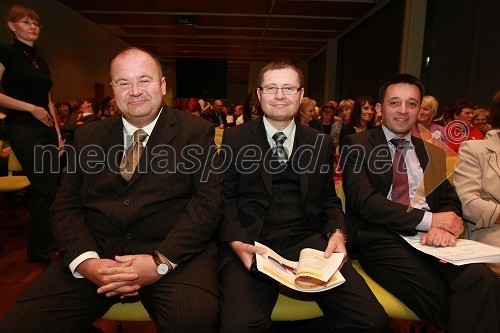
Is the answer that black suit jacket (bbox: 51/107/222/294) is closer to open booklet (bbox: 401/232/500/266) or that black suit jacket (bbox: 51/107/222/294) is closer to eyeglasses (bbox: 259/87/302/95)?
eyeglasses (bbox: 259/87/302/95)

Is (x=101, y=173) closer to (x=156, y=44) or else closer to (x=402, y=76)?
(x=402, y=76)

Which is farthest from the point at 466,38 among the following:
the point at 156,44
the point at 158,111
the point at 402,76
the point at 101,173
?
the point at 156,44

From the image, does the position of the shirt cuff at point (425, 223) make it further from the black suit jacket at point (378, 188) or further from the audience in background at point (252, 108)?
the audience in background at point (252, 108)

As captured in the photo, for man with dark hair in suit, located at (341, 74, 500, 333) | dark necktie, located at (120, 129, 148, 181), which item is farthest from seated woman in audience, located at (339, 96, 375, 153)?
dark necktie, located at (120, 129, 148, 181)

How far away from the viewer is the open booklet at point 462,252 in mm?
1503

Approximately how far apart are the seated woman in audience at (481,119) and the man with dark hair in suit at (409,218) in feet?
9.21

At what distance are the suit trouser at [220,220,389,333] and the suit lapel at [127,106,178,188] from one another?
0.58m

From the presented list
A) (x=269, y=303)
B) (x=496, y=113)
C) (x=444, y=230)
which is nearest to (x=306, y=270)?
(x=269, y=303)

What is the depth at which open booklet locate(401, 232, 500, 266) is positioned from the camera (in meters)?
1.50

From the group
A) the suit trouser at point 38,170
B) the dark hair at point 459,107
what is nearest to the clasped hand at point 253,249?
the suit trouser at point 38,170

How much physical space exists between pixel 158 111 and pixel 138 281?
80cm

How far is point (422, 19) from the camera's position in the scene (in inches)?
241

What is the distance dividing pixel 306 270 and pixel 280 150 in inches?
27.5

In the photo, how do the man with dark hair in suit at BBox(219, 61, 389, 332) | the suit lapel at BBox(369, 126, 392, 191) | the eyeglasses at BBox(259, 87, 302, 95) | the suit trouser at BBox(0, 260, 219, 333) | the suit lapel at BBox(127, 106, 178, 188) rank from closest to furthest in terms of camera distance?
the suit trouser at BBox(0, 260, 219, 333), the suit lapel at BBox(127, 106, 178, 188), the man with dark hair in suit at BBox(219, 61, 389, 332), the eyeglasses at BBox(259, 87, 302, 95), the suit lapel at BBox(369, 126, 392, 191)
